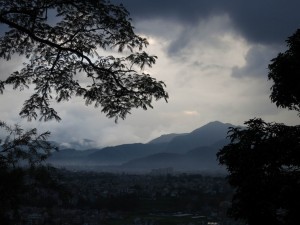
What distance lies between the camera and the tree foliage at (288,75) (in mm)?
12164

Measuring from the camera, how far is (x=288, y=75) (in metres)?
12.4

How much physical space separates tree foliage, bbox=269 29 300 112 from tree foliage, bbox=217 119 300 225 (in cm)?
117

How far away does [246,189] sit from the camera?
11.4 m

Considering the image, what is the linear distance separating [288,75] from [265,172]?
314cm

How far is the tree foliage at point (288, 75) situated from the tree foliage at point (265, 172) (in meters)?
1.17

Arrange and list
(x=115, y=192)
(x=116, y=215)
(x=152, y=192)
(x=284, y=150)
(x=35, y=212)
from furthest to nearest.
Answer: (x=152, y=192) → (x=115, y=192) → (x=116, y=215) → (x=35, y=212) → (x=284, y=150)

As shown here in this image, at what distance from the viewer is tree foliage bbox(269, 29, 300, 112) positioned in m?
12.2

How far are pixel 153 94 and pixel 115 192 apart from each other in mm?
102284

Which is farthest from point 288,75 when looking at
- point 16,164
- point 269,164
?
point 16,164

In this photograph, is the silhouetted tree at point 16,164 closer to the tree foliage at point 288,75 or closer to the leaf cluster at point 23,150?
the leaf cluster at point 23,150

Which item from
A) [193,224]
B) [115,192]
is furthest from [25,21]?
[115,192]

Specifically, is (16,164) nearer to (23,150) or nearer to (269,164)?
(23,150)

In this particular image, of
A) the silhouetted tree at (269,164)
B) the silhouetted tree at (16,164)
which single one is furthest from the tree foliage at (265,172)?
the silhouetted tree at (16,164)

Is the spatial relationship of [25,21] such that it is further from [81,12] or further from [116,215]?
[116,215]
